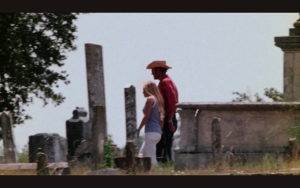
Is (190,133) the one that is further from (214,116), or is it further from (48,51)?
(48,51)

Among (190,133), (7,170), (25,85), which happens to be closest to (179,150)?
(190,133)

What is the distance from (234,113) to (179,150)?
1.24 m

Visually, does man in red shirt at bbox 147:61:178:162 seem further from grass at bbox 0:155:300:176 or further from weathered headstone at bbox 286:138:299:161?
weathered headstone at bbox 286:138:299:161

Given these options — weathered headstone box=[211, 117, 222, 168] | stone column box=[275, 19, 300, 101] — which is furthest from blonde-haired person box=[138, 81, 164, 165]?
stone column box=[275, 19, 300, 101]

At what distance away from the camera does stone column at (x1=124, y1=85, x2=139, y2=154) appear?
677 inches

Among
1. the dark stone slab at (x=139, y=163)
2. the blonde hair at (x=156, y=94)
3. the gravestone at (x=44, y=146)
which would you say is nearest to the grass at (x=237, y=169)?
the dark stone slab at (x=139, y=163)

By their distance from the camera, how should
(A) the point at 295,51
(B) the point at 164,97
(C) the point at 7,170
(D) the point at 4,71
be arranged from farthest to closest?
1. (D) the point at 4,71
2. (A) the point at 295,51
3. (B) the point at 164,97
4. (C) the point at 7,170

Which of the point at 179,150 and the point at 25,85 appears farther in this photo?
the point at 25,85

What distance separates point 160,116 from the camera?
16.9 meters

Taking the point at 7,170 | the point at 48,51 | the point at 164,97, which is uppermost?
the point at 48,51

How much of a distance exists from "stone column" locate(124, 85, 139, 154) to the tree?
478 centimetres

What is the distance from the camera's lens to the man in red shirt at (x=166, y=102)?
56.7ft

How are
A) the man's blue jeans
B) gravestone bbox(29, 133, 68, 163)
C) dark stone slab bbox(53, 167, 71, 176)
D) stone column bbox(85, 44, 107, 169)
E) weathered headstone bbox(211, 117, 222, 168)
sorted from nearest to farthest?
dark stone slab bbox(53, 167, 71, 176) < weathered headstone bbox(211, 117, 222, 168) < stone column bbox(85, 44, 107, 169) < the man's blue jeans < gravestone bbox(29, 133, 68, 163)

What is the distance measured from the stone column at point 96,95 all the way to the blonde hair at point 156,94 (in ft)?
2.94
